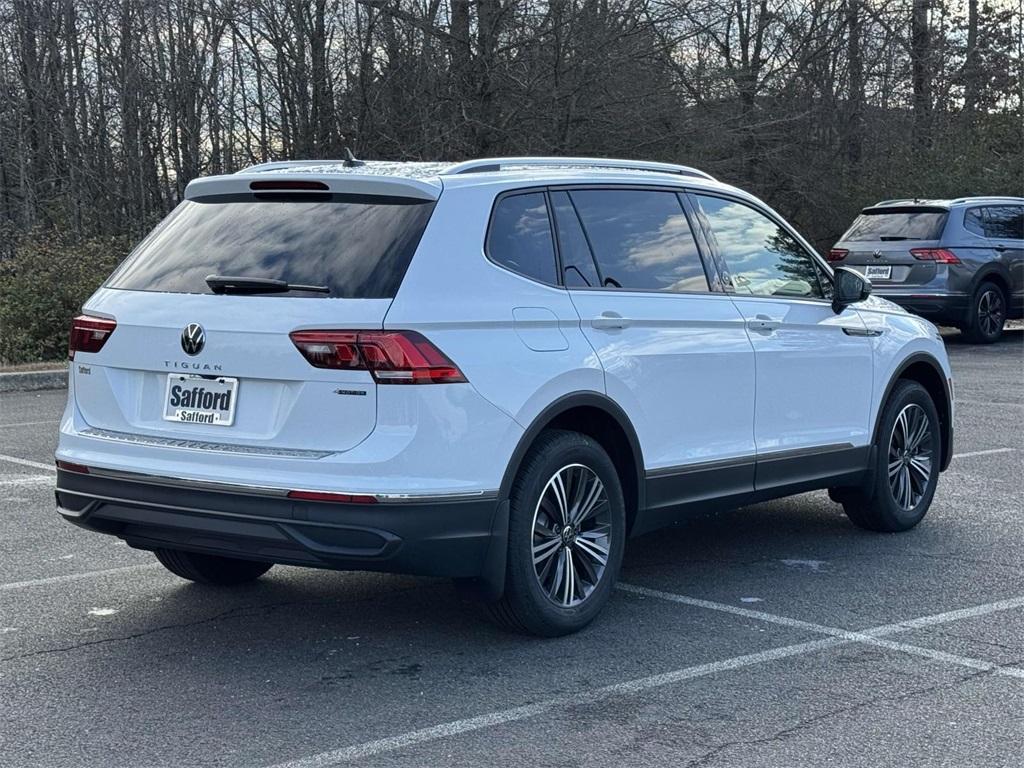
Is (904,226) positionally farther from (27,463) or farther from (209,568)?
(209,568)

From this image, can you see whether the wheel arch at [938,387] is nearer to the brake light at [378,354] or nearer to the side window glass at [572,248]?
the side window glass at [572,248]

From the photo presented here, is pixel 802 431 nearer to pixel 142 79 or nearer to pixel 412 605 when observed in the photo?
pixel 412 605

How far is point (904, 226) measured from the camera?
19109 mm

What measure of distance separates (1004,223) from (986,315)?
1.34 meters

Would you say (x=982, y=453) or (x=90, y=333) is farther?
(x=982, y=453)

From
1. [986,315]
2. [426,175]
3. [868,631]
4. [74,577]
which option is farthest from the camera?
[986,315]

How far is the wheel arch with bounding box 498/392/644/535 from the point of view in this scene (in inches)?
213

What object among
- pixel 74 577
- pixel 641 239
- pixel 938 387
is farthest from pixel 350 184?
pixel 938 387

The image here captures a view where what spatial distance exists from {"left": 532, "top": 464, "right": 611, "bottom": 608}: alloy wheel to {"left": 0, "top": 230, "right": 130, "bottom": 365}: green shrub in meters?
12.6

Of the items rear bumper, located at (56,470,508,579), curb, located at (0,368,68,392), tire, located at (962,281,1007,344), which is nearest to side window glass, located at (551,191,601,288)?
rear bumper, located at (56,470,508,579)

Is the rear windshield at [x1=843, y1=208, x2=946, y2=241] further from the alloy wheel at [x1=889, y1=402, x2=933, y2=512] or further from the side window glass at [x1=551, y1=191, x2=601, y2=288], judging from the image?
the side window glass at [x1=551, y1=191, x2=601, y2=288]

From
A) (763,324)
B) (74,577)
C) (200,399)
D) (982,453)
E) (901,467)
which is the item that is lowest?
(982,453)

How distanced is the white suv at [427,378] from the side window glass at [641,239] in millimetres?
12

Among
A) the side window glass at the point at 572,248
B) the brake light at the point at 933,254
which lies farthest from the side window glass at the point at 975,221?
the side window glass at the point at 572,248
